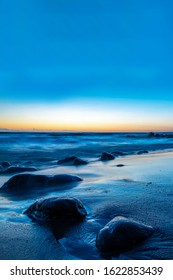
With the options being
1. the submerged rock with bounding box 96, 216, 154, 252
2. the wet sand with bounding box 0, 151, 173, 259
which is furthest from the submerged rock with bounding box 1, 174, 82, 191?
the submerged rock with bounding box 96, 216, 154, 252

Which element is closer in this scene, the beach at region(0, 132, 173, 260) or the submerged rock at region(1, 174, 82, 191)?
the beach at region(0, 132, 173, 260)

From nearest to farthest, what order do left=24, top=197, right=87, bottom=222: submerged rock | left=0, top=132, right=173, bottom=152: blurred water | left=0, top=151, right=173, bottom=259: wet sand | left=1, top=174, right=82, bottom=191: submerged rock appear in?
1. left=0, top=151, right=173, bottom=259: wet sand
2. left=24, top=197, right=87, bottom=222: submerged rock
3. left=1, top=174, right=82, bottom=191: submerged rock
4. left=0, top=132, right=173, bottom=152: blurred water

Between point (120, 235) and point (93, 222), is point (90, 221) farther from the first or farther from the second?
point (120, 235)

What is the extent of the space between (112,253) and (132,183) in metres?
2.95

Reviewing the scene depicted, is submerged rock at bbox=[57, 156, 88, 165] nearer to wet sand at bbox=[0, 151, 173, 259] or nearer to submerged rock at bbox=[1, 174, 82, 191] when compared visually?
submerged rock at bbox=[1, 174, 82, 191]

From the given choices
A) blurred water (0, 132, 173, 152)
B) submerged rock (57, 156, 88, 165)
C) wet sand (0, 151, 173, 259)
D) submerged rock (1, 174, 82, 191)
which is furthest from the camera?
blurred water (0, 132, 173, 152)

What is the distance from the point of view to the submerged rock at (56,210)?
3.11 meters

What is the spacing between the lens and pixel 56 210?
10.4 feet

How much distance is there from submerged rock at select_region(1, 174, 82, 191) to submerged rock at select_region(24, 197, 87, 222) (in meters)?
1.58

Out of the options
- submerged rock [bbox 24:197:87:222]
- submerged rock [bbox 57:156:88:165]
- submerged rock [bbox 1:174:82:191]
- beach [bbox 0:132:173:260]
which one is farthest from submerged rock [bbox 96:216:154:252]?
submerged rock [bbox 57:156:88:165]

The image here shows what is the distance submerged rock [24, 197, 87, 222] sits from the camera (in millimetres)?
3113

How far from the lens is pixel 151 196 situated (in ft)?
13.3

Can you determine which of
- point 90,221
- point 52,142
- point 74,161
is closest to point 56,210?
point 90,221
